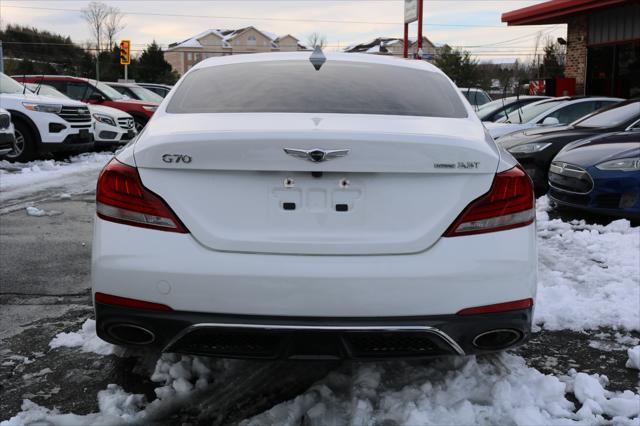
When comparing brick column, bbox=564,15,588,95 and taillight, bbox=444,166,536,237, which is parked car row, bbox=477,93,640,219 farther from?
brick column, bbox=564,15,588,95

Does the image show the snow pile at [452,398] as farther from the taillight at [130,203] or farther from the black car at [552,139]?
the black car at [552,139]

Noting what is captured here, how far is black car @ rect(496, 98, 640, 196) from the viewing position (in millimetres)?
8320

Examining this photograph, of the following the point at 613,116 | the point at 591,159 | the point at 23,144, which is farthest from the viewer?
the point at 23,144

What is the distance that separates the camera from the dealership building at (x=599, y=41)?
17.5m

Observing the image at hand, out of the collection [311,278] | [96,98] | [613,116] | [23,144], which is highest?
[96,98]

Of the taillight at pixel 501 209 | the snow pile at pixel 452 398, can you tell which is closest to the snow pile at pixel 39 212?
the snow pile at pixel 452 398

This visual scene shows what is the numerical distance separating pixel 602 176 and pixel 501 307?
183 inches

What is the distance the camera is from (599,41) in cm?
1875

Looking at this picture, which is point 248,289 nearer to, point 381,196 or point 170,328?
point 170,328

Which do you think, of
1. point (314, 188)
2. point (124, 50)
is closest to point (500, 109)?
point (314, 188)

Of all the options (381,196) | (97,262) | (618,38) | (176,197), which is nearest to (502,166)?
(381,196)

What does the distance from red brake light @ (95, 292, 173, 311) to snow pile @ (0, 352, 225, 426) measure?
1.75 feet

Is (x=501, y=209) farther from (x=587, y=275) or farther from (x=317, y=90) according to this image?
(x=587, y=275)

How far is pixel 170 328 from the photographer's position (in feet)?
8.35
